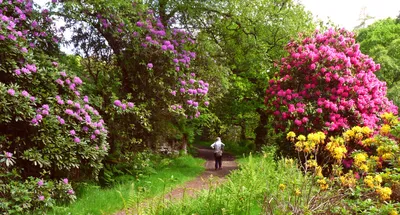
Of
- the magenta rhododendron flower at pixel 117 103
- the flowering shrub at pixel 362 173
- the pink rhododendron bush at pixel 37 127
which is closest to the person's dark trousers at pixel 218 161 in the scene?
the magenta rhododendron flower at pixel 117 103

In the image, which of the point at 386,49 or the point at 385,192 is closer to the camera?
the point at 385,192

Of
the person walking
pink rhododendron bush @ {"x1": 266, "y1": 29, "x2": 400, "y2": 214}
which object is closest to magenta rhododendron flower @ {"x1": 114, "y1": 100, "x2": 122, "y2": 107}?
pink rhododendron bush @ {"x1": 266, "y1": 29, "x2": 400, "y2": 214}

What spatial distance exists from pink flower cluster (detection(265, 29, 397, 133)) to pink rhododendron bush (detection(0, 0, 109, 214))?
5900 millimetres

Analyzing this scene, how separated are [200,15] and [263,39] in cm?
447

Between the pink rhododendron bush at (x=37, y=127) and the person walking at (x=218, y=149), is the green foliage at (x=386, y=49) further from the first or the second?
the pink rhododendron bush at (x=37, y=127)

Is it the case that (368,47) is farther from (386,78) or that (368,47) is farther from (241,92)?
(241,92)

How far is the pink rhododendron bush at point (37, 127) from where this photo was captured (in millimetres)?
5711

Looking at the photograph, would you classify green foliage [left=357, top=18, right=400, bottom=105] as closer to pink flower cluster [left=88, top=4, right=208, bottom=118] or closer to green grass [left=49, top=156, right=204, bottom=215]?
pink flower cluster [left=88, top=4, right=208, bottom=118]

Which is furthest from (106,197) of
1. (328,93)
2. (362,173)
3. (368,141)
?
(328,93)

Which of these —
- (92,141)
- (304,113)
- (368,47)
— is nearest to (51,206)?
(92,141)

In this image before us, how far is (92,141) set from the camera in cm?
689

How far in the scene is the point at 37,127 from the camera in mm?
6176

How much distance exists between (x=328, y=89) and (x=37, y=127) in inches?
316

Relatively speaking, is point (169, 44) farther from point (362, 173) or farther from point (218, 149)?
point (362, 173)
